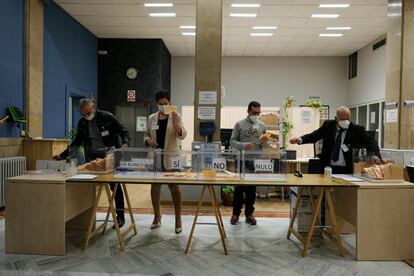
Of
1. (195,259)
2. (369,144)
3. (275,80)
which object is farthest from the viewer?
(275,80)

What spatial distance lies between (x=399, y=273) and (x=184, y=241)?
1.96m

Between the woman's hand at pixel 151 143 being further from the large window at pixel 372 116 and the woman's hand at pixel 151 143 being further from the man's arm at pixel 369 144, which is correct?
the large window at pixel 372 116

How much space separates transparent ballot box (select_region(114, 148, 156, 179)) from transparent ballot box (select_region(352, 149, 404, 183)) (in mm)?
2039

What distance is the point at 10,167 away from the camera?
499 centimetres

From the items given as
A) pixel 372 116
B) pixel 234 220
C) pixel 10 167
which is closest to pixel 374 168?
pixel 234 220

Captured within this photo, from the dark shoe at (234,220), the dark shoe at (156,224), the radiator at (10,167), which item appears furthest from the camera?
the radiator at (10,167)

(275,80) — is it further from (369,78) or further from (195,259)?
(195,259)

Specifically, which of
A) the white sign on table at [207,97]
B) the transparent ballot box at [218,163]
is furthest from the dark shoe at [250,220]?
the white sign on table at [207,97]

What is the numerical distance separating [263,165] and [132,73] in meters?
6.51

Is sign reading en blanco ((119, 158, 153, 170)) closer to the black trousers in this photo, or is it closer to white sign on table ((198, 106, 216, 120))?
the black trousers

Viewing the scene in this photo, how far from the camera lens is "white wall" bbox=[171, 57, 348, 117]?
10.6 m

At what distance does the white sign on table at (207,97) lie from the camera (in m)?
4.91

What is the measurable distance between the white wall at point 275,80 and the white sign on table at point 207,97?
5.83 metres

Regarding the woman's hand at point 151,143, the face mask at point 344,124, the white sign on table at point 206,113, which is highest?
the white sign on table at point 206,113
